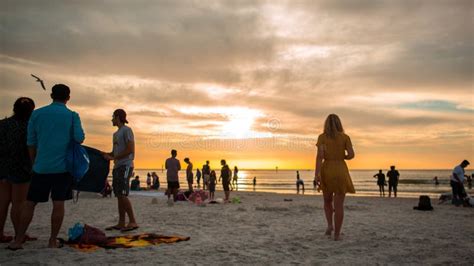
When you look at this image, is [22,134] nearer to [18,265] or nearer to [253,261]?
[18,265]

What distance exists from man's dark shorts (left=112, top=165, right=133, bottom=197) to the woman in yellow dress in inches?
133

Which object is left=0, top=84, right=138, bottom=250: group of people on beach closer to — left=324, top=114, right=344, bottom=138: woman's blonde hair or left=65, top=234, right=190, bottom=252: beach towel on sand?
left=65, top=234, right=190, bottom=252: beach towel on sand

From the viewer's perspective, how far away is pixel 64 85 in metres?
5.43

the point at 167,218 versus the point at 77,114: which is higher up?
the point at 77,114

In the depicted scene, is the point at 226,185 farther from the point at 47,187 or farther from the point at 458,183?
the point at 47,187

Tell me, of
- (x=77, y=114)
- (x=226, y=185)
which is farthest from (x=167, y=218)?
(x=226, y=185)

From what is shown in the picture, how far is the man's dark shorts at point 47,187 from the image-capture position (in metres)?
5.07

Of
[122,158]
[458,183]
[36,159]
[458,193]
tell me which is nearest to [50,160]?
[36,159]

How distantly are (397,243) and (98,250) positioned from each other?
455cm

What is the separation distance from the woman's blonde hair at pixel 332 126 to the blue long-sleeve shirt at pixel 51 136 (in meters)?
3.88

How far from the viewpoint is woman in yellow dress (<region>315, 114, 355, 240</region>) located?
6.33 m

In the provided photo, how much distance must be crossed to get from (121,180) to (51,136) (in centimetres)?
196

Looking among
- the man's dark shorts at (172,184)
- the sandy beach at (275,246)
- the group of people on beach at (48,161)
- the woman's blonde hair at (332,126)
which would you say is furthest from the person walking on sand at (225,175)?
the woman's blonde hair at (332,126)

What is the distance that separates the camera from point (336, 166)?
643 centimetres
